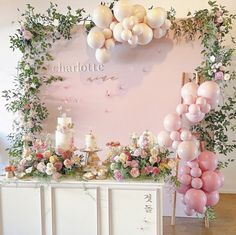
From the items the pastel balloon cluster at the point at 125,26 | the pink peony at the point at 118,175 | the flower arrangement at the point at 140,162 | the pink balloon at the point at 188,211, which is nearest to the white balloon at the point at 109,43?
the pastel balloon cluster at the point at 125,26

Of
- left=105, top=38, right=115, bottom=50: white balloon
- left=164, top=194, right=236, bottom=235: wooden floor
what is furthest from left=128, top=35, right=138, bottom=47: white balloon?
left=164, top=194, right=236, bottom=235: wooden floor

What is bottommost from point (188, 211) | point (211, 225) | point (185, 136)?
point (211, 225)

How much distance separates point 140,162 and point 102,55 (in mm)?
1572

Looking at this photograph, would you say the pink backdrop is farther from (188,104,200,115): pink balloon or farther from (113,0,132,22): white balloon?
(188,104,200,115): pink balloon

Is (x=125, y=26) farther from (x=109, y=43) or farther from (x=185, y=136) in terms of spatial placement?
(x=185, y=136)

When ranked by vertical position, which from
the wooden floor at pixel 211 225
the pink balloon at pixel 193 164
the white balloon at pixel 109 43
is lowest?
the wooden floor at pixel 211 225

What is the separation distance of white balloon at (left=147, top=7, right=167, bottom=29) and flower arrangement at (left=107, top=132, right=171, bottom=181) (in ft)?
4.52

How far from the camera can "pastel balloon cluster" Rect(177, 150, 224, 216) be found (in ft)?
12.0

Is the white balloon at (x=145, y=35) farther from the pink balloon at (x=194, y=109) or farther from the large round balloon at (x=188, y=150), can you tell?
the large round balloon at (x=188, y=150)

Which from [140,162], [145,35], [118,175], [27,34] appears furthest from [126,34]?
[118,175]

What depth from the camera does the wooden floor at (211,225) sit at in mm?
3760

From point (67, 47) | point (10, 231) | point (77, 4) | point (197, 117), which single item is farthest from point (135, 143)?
point (77, 4)

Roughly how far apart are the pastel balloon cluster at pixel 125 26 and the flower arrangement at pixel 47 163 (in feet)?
4.64

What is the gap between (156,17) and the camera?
375cm
